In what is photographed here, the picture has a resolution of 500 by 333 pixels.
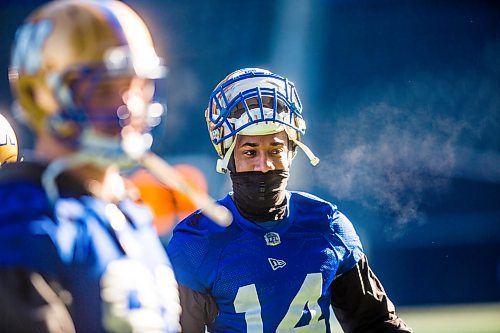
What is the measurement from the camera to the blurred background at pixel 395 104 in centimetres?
473

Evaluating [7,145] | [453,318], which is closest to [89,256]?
[7,145]

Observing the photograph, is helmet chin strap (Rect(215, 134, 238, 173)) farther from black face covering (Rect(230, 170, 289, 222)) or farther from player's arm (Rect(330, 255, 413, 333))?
player's arm (Rect(330, 255, 413, 333))

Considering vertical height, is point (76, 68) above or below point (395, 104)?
below

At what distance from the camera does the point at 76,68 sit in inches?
52.6

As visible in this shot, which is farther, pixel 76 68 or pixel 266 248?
pixel 266 248

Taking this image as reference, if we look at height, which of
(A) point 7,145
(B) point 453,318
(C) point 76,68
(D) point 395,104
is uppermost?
(D) point 395,104

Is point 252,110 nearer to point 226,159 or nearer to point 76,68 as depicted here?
point 226,159

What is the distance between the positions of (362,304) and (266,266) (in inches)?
11.8

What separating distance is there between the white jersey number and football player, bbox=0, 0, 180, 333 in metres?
0.80

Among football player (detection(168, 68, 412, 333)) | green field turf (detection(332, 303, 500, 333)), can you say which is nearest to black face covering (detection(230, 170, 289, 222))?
football player (detection(168, 68, 412, 333))

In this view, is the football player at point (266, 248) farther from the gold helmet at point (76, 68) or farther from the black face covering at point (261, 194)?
the gold helmet at point (76, 68)

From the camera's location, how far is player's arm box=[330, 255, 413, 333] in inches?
92.1

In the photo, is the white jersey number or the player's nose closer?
the white jersey number

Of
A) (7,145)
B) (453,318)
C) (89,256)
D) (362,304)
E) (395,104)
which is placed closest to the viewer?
(89,256)
